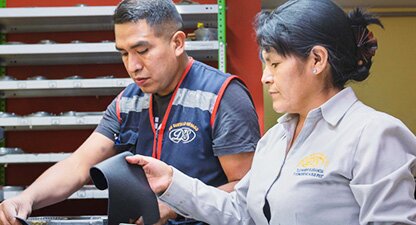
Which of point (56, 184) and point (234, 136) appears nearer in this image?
point (234, 136)

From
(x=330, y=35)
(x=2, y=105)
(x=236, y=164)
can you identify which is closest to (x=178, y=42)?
(x=236, y=164)

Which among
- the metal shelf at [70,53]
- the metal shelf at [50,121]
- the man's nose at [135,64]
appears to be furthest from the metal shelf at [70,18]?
the man's nose at [135,64]

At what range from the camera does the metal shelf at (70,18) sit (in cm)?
303

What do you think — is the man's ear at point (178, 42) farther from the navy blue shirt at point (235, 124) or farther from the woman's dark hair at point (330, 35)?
the woman's dark hair at point (330, 35)

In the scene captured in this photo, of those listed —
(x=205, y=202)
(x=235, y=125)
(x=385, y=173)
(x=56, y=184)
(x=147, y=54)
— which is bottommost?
(x=56, y=184)

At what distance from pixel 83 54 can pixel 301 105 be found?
2129 mm

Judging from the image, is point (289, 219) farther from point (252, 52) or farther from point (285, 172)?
point (252, 52)

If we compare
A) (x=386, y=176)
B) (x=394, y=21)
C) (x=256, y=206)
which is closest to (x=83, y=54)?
(x=256, y=206)

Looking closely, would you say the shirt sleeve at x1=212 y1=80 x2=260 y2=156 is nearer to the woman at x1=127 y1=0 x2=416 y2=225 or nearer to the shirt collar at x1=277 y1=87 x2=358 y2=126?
the woman at x1=127 y1=0 x2=416 y2=225

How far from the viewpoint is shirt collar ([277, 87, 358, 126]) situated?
4.07 ft

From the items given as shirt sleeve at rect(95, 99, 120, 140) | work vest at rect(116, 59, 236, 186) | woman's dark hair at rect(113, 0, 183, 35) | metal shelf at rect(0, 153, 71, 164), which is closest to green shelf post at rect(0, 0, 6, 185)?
metal shelf at rect(0, 153, 71, 164)

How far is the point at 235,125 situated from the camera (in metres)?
1.69

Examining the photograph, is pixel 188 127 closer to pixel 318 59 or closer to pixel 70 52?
pixel 318 59

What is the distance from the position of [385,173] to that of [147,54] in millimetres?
896
